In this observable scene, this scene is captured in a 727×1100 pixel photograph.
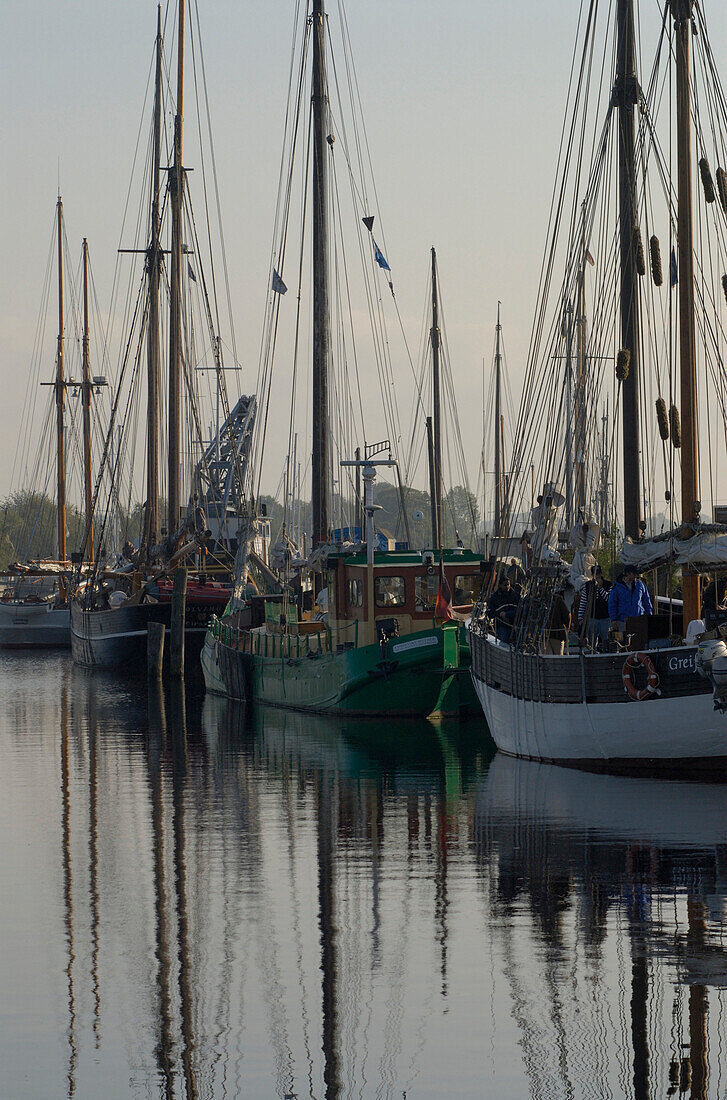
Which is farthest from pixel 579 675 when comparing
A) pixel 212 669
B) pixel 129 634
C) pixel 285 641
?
pixel 129 634

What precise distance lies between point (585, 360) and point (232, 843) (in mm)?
13685

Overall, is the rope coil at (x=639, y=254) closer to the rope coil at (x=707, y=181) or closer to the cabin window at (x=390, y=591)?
the rope coil at (x=707, y=181)

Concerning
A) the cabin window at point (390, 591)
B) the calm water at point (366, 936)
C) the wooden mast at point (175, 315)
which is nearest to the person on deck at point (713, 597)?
the calm water at point (366, 936)

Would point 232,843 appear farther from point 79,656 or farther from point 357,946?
point 79,656

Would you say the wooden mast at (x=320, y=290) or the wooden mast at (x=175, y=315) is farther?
the wooden mast at (x=175, y=315)

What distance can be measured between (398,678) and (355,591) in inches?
90.3

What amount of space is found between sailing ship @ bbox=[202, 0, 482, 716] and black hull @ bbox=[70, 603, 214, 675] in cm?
1347

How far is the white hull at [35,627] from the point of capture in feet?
288

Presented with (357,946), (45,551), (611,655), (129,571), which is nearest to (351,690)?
(611,655)

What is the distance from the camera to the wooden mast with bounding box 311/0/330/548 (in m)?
41.4

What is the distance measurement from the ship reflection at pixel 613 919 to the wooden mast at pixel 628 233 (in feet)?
26.0

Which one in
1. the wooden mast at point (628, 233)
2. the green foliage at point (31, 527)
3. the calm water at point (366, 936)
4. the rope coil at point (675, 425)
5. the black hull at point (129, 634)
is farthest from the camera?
the green foliage at point (31, 527)

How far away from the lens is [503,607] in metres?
29.1

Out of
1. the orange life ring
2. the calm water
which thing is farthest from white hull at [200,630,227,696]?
the orange life ring
